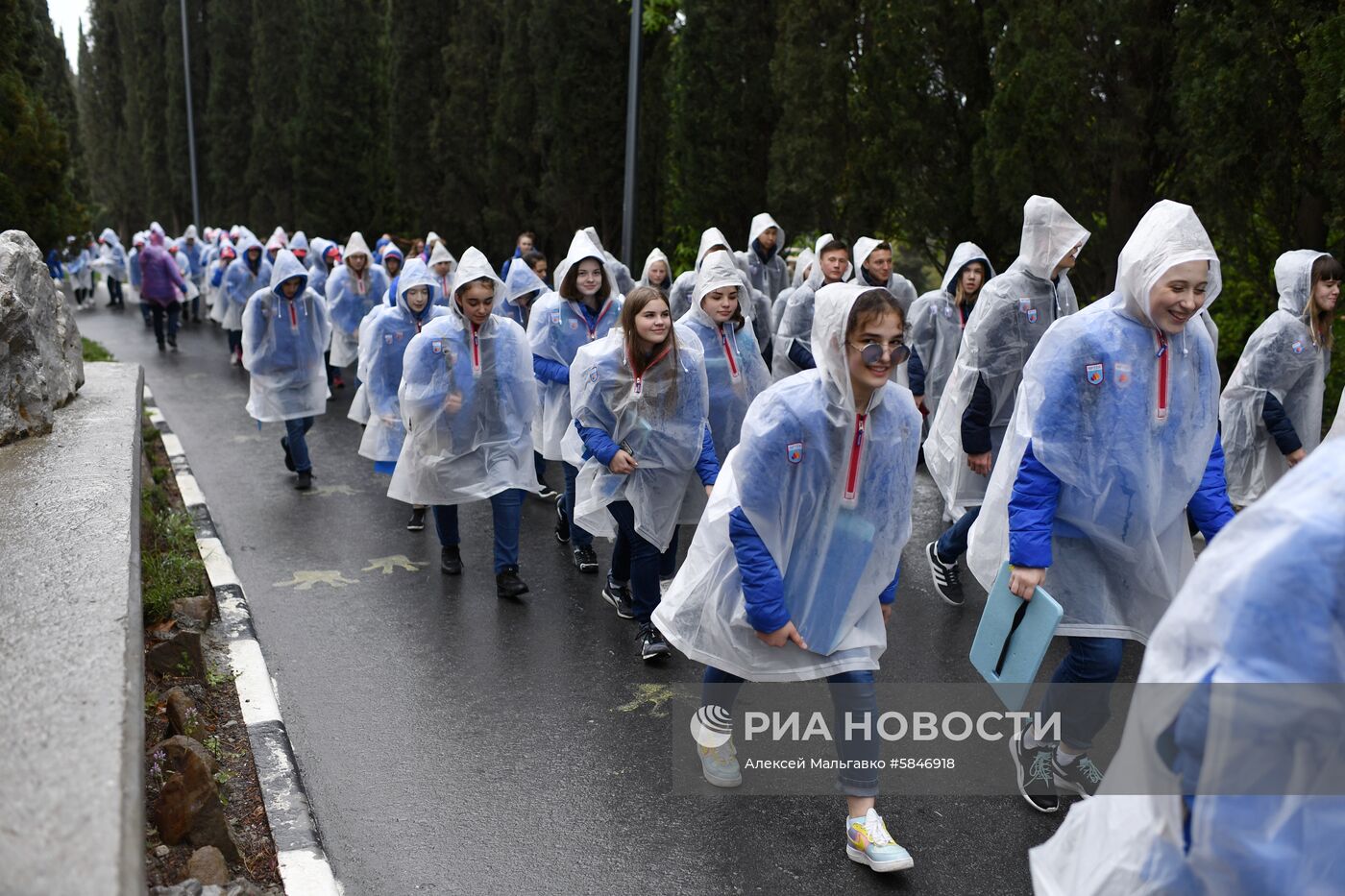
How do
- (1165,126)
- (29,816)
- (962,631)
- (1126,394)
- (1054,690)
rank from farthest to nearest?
(1165,126), (962,631), (1054,690), (1126,394), (29,816)

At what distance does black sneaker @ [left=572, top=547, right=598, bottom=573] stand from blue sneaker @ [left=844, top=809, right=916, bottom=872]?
3.55 meters

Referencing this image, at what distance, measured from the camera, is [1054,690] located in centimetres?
451

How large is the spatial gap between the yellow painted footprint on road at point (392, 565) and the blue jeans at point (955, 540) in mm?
2951

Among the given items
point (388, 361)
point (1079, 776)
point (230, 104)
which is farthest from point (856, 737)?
point (230, 104)

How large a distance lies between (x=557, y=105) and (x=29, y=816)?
1853cm

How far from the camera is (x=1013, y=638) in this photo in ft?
13.2

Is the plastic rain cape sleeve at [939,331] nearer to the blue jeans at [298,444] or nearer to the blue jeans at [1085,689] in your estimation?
the blue jeans at [1085,689]

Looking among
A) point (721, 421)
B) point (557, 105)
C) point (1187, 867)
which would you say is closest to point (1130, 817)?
point (1187, 867)

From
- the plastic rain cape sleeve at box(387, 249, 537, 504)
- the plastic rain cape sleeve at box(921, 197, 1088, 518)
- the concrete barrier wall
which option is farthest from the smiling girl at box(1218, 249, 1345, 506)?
the concrete barrier wall

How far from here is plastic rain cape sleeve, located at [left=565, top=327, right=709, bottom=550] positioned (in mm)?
5945

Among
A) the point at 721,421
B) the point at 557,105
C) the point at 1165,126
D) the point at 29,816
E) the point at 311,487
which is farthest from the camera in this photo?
the point at 557,105

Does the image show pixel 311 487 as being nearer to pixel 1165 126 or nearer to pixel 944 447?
pixel 944 447

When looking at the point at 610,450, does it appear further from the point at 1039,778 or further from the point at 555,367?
the point at 1039,778

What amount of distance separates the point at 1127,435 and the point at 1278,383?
306 cm
